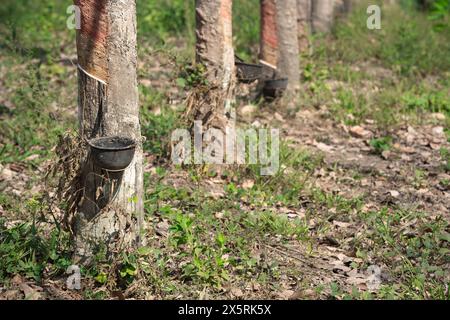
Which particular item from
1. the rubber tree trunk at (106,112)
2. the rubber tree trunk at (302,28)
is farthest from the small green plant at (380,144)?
the rubber tree trunk at (106,112)

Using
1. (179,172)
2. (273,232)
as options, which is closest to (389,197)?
(273,232)

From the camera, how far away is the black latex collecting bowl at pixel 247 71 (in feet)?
23.2

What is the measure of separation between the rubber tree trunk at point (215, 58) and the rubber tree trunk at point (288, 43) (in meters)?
2.03

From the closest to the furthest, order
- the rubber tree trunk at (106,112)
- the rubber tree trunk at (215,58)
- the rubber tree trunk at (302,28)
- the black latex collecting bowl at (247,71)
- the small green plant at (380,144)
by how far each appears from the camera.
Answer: the rubber tree trunk at (106,112)
the rubber tree trunk at (215,58)
the black latex collecting bowl at (247,71)
the small green plant at (380,144)
the rubber tree trunk at (302,28)

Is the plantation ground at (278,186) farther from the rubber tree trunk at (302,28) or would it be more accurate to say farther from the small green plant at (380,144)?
the rubber tree trunk at (302,28)

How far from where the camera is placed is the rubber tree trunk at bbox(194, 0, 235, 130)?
22.0 feet

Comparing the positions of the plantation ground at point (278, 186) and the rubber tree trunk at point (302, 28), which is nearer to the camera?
the plantation ground at point (278, 186)

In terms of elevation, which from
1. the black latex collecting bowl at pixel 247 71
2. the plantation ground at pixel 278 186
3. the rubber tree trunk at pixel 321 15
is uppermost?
the rubber tree trunk at pixel 321 15

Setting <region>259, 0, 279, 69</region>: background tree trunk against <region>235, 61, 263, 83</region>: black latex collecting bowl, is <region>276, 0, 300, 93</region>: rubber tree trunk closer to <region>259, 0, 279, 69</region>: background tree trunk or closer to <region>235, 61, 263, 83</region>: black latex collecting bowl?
<region>259, 0, 279, 69</region>: background tree trunk

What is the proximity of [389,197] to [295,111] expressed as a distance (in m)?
2.23

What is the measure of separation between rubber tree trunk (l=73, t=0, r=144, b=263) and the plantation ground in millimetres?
202

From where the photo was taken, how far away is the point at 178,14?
10828 millimetres

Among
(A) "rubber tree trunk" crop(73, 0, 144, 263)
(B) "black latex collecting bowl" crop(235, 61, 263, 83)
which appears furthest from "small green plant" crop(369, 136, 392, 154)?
(A) "rubber tree trunk" crop(73, 0, 144, 263)

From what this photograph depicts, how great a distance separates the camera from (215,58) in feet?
22.2
